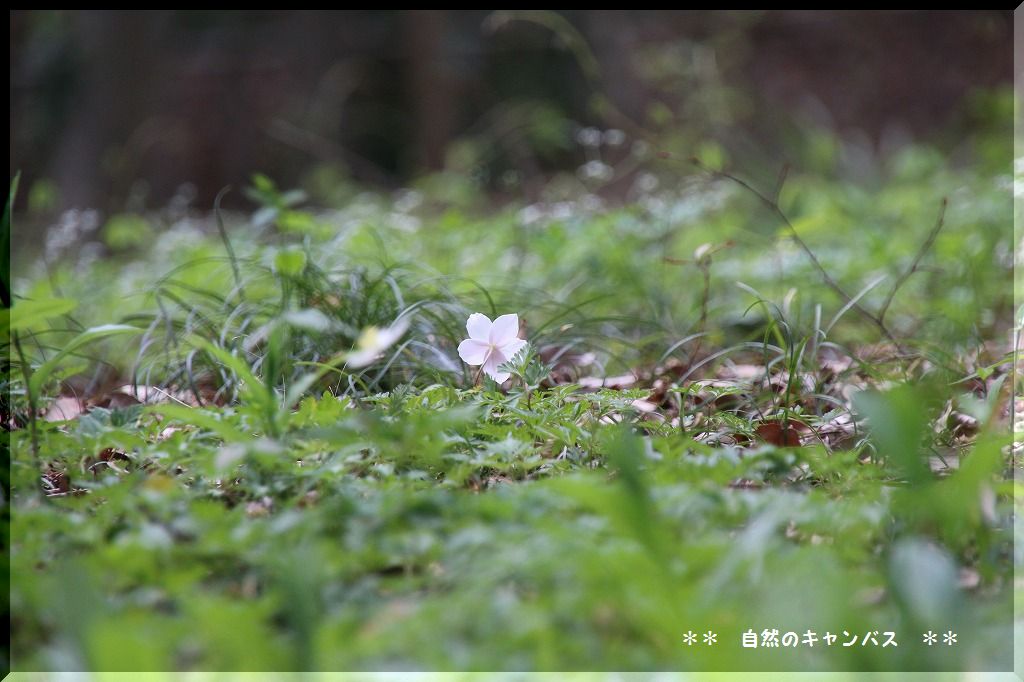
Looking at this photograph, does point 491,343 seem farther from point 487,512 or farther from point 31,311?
point 31,311

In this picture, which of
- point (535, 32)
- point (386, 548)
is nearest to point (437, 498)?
point (386, 548)

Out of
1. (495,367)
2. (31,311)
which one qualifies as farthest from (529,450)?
(31,311)

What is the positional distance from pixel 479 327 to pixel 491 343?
37mm

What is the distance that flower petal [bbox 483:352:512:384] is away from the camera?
1442mm

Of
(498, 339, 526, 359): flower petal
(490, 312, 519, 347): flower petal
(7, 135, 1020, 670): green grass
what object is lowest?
(7, 135, 1020, 670): green grass

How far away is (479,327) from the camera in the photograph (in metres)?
1.49

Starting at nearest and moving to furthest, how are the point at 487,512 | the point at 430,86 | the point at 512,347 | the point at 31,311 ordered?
1. the point at 487,512
2. the point at 31,311
3. the point at 512,347
4. the point at 430,86

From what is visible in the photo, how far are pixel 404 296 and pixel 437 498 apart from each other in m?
1.10

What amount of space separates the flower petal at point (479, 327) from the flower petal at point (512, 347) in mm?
34

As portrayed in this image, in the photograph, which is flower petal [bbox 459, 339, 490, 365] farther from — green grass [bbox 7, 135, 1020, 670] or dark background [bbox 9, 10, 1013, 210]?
dark background [bbox 9, 10, 1013, 210]

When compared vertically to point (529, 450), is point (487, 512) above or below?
below

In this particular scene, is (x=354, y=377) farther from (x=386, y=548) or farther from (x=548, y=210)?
(x=548, y=210)

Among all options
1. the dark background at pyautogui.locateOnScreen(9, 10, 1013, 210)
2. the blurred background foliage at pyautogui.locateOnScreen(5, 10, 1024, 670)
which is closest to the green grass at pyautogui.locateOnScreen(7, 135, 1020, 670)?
the blurred background foliage at pyautogui.locateOnScreen(5, 10, 1024, 670)

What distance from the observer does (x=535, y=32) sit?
11.0 m
